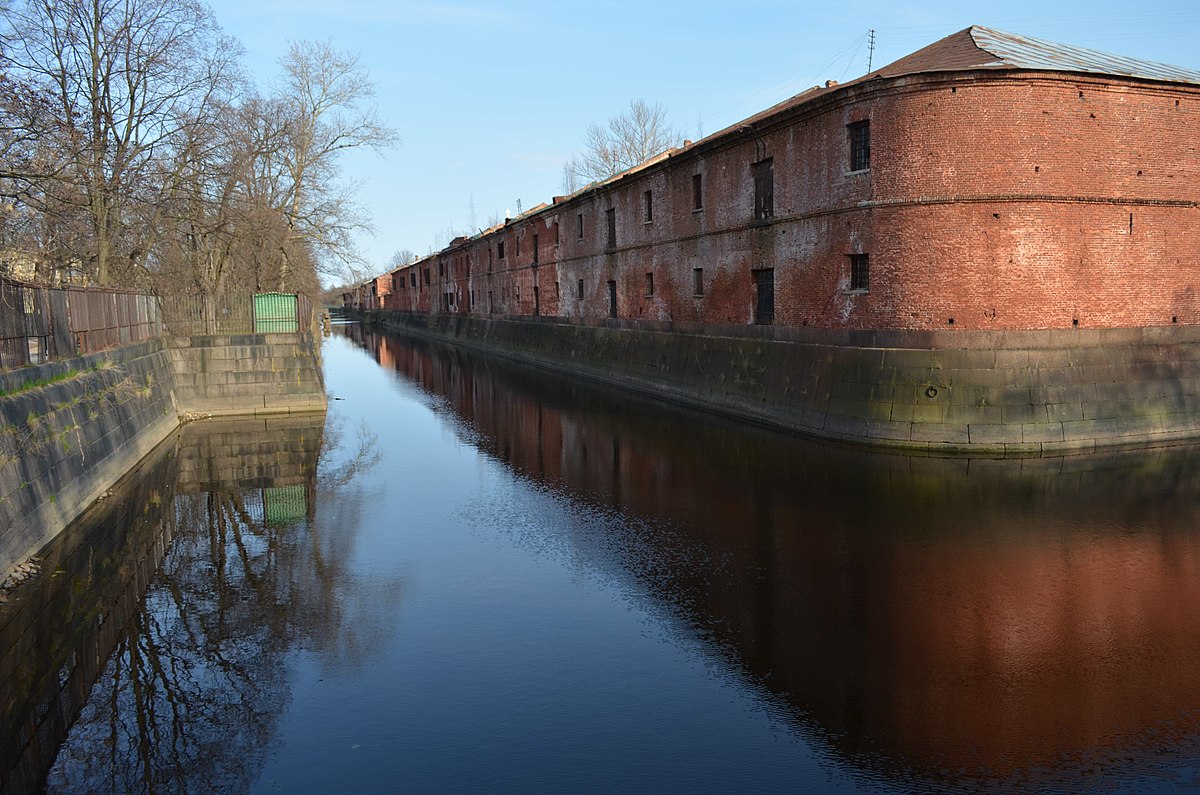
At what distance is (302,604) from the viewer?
28.7 feet

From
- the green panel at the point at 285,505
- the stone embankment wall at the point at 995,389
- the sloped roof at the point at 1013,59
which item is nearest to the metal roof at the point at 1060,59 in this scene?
the sloped roof at the point at 1013,59

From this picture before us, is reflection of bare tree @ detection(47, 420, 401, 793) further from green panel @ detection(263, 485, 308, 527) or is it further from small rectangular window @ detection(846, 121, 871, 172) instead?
small rectangular window @ detection(846, 121, 871, 172)

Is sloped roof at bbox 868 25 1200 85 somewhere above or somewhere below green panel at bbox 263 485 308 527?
above

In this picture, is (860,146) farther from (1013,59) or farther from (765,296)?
(765,296)

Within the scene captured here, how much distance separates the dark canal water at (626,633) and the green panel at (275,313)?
31.9ft

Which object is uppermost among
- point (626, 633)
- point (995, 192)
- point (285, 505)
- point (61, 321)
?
point (995, 192)

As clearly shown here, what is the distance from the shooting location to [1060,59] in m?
18.3

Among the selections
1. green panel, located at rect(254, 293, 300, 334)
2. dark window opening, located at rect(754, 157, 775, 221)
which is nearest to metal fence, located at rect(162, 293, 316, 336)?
green panel, located at rect(254, 293, 300, 334)

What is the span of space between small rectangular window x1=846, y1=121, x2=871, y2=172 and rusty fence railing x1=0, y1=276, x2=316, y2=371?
15437 mm

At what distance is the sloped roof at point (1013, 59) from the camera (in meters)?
17.1

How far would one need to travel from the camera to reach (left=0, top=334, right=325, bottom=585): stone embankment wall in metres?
9.95

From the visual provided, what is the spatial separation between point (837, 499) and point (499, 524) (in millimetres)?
5056

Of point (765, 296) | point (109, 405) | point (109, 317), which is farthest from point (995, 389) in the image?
point (109, 317)

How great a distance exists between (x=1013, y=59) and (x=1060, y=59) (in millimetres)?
1754
